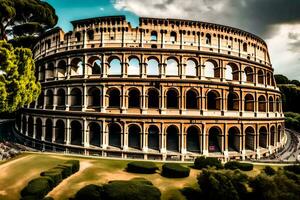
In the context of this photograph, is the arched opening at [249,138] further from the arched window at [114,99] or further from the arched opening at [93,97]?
the arched opening at [93,97]

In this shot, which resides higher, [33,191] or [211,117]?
[211,117]

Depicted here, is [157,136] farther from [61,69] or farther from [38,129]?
[38,129]

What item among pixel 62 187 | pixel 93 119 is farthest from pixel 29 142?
pixel 62 187

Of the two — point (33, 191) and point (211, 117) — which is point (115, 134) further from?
point (33, 191)

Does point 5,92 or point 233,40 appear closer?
point 5,92

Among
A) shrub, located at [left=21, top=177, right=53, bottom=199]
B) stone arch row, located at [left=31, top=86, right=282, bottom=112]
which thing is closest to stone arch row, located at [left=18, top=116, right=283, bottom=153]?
stone arch row, located at [left=31, top=86, right=282, bottom=112]

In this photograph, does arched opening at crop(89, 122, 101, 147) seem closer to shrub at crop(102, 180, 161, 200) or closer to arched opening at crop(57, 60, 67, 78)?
arched opening at crop(57, 60, 67, 78)
